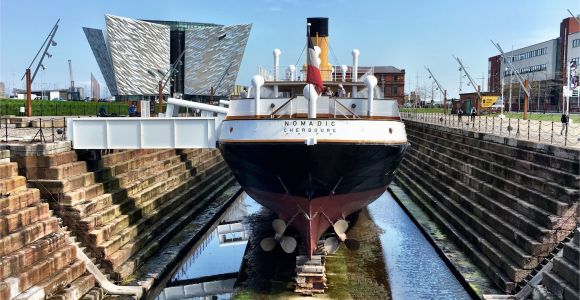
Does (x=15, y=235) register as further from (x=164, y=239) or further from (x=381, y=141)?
(x=381, y=141)

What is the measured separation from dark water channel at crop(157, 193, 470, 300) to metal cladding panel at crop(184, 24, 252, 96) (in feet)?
297

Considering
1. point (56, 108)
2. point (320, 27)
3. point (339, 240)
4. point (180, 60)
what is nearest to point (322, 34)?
point (320, 27)

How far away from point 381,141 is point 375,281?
5.10 meters

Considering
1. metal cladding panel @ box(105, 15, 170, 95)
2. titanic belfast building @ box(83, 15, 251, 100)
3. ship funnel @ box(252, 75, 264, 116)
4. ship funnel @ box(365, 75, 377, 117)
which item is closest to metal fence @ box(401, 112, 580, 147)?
ship funnel @ box(365, 75, 377, 117)

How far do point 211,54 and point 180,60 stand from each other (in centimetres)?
885

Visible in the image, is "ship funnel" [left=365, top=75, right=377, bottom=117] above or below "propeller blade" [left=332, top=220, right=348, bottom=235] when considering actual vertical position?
above

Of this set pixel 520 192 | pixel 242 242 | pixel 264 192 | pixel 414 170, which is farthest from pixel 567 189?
pixel 414 170

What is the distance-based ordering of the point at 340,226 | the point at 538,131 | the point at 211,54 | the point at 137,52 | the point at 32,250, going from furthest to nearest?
the point at 211,54, the point at 137,52, the point at 538,131, the point at 340,226, the point at 32,250

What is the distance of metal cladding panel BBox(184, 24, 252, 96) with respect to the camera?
11394cm

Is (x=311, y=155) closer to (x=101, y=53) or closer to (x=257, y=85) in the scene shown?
(x=257, y=85)

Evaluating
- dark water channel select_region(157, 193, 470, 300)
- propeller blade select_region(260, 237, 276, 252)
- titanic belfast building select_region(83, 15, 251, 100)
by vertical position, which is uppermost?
titanic belfast building select_region(83, 15, 251, 100)

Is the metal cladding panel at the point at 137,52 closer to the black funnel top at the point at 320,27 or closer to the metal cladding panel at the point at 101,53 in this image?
the metal cladding panel at the point at 101,53

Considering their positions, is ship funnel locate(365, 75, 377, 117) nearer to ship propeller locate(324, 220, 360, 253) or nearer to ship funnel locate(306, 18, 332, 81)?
ship propeller locate(324, 220, 360, 253)

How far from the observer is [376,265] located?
19250 mm
